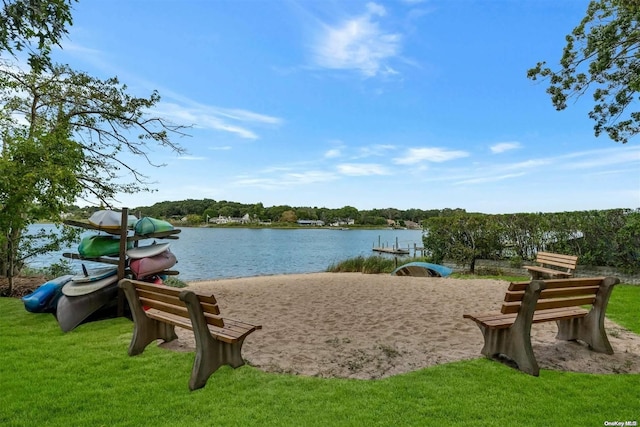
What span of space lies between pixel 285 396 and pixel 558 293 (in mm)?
3064

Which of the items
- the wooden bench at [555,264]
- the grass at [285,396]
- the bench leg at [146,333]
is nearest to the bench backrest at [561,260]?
the wooden bench at [555,264]

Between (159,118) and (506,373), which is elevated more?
(159,118)

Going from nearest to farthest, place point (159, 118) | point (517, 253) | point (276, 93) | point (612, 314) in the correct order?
point (612, 314) → point (159, 118) → point (517, 253) → point (276, 93)

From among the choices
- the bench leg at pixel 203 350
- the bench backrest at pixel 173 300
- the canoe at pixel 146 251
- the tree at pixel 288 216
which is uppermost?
the tree at pixel 288 216

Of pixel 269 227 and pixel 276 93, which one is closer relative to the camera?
pixel 276 93

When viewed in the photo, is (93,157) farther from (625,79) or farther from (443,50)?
(625,79)

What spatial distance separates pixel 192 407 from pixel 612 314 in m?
7.03

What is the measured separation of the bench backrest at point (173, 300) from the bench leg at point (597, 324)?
14.2 ft

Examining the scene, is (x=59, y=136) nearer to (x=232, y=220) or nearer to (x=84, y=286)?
(x=84, y=286)

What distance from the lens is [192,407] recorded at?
3.11 metres

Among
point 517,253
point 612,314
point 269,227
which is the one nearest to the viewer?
point 612,314

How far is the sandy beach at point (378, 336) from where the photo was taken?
167 inches

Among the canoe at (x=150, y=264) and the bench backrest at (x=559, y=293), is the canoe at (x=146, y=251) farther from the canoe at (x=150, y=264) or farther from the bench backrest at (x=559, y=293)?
the bench backrest at (x=559, y=293)

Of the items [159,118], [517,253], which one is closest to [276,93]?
[159,118]
